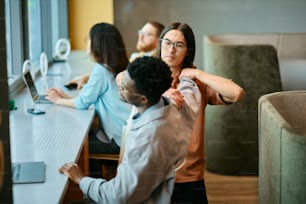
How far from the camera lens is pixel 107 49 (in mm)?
A: 2639

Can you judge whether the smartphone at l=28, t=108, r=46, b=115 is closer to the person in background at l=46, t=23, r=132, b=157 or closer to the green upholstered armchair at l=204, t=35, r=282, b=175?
the person in background at l=46, t=23, r=132, b=157

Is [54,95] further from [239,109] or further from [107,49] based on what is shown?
[239,109]

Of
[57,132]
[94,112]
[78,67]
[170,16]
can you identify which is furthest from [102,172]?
[170,16]

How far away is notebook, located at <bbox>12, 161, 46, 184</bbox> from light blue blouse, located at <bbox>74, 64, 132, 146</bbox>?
81 centimetres

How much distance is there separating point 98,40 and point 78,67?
1.03 m

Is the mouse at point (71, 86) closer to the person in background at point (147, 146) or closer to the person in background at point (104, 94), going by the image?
the person in background at point (104, 94)

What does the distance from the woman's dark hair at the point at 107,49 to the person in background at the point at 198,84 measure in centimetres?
66

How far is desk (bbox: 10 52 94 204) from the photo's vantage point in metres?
1.51

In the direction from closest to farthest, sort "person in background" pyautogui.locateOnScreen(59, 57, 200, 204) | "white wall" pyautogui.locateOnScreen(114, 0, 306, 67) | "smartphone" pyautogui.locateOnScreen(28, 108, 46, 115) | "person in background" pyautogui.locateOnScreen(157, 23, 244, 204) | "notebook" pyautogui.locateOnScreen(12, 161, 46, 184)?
"person in background" pyautogui.locateOnScreen(59, 57, 200, 204)
"notebook" pyautogui.locateOnScreen(12, 161, 46, 184)
"person in background" pyautogui.locateOnScreen(157, 23, 244, 204)
"smartphone" pyautogui.locateOnScreen(28, 108, 46, 115)
"white wall" pyautogui.locateOnScreen(114, 0, 306, 67)

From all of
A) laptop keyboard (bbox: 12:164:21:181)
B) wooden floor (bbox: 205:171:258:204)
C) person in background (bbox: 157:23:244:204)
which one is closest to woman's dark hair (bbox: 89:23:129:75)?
person in background (bbox: 157:23:244:204)

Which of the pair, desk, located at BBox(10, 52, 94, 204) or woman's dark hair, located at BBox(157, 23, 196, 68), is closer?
desk, located at BBox(10, 52, 94, 204)

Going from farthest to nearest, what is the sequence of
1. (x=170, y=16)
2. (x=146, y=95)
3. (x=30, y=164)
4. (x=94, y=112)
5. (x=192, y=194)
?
1. (x=170, y=16)
2. (x=94, y=112)
3. (x=192, y=194)
4. (x=30, y=164)
5. (x=146, y=95)

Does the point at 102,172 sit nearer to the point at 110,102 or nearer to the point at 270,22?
the point at 110,102

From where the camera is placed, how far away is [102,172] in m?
2.67
